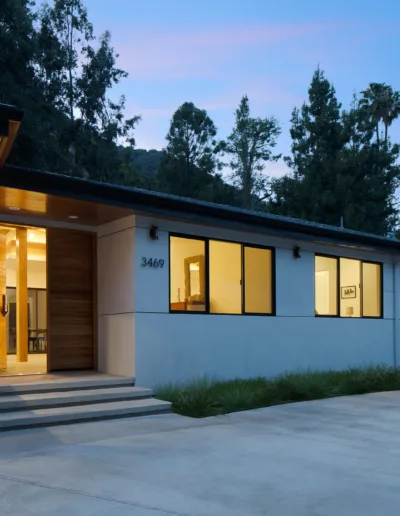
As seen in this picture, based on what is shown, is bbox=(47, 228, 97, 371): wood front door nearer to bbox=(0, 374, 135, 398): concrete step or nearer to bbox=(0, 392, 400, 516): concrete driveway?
bbox=(0, 374, 135, 398): concrete step

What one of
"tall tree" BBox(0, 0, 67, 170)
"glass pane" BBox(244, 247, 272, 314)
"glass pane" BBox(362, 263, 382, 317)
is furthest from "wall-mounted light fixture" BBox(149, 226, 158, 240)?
"tall tree" BBox(0, 0, 67, 170)

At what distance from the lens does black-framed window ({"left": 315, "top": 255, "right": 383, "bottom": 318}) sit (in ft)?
41.1

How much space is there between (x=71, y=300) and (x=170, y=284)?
1.81 metres

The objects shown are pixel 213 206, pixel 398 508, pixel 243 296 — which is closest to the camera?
pixel 398 508

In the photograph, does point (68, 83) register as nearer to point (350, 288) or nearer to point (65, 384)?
point (350, 288)

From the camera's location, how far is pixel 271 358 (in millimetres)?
11297

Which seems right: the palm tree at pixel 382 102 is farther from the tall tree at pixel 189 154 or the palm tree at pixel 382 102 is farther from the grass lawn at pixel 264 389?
the grass lawn at pixel 264 389

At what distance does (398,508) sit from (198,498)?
4.74ft

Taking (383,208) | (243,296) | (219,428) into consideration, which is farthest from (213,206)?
(383,208)

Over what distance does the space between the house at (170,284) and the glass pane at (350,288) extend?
0.26 feet

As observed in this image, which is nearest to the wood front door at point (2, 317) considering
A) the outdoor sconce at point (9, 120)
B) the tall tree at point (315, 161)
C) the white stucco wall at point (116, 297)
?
the white stucco wall at point (116, 297)

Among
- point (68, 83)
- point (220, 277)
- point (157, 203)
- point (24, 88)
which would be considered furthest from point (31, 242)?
point (68, 83)

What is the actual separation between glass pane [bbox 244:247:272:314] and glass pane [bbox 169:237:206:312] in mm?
1121

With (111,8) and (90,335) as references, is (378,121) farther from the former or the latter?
(90,335)
